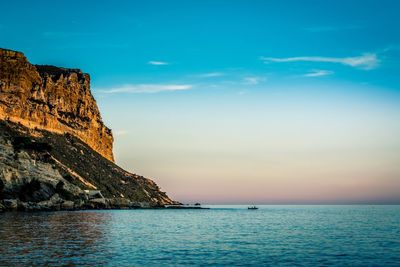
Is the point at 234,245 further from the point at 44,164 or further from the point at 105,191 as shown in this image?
the point at 105,191

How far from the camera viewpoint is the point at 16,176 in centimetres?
12175

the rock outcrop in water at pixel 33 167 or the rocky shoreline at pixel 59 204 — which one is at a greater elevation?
the rock outcrop in water at pixel 33 167

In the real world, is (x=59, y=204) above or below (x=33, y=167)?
below

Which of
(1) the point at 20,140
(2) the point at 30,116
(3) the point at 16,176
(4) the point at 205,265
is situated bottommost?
(4) the point at 205,265

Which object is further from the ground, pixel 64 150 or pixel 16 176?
pixel 64 150

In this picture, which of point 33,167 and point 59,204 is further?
point 33,167

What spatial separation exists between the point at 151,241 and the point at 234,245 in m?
10.9

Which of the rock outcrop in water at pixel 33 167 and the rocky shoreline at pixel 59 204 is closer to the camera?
the rocky shoreline at pixel 59 204

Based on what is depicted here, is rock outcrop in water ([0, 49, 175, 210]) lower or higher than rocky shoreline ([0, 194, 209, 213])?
higher

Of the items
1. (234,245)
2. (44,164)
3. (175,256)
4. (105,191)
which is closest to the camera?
(175,256)

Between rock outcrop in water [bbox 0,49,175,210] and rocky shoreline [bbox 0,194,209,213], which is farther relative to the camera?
rock outcrop in water [bbox 0,49,175,210]

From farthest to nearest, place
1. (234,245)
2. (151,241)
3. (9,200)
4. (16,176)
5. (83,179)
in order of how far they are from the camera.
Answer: (83,179), (16,176), (9,200), (151,241), (234,245)

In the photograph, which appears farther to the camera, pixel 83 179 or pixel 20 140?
pixel 83 179

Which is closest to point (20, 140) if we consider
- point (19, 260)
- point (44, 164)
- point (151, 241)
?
point (44, 164)
